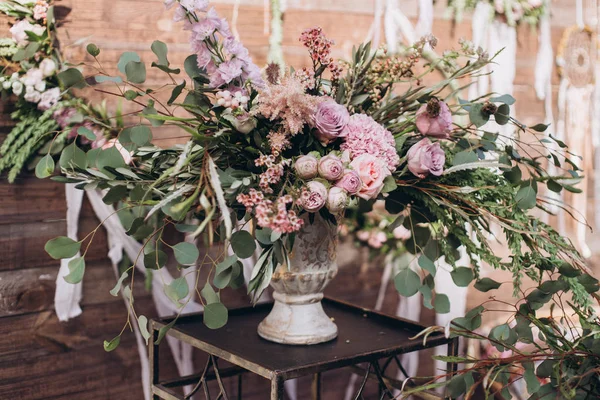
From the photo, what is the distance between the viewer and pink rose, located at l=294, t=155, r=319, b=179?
106cm

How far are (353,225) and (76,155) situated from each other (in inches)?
34.8

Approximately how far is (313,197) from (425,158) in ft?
0.76

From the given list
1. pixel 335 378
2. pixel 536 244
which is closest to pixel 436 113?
pixel 536 244

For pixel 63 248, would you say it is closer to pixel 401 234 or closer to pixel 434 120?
Result: pixel 434 120

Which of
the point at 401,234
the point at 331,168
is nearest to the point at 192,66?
the point at 331,168

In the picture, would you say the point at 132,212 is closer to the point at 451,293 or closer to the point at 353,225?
the point at 353,225

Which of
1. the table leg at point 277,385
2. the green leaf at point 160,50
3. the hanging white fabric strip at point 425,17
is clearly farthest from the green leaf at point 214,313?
the hanging white fabric strip at point 425,17

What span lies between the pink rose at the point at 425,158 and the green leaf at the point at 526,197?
16cm

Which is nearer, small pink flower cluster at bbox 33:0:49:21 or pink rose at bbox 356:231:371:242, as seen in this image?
small pink flower cluster at bbox 33:0:49:21

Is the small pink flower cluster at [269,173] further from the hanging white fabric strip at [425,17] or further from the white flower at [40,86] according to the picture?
the hanging white fabric strip at [425,17]

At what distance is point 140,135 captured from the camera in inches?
45.9

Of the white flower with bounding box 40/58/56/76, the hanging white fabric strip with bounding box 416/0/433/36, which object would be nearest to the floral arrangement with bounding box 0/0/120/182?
the white flower with bounding box 40/58/56/76

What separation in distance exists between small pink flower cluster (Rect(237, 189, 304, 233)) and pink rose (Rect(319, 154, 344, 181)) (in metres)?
0.08

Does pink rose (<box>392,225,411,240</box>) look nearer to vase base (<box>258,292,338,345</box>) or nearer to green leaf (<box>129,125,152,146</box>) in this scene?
vase base (<box>258,292,338,345</box>)
